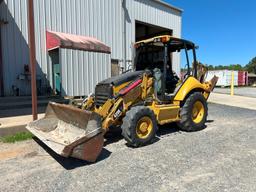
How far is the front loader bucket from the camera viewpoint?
3973mm

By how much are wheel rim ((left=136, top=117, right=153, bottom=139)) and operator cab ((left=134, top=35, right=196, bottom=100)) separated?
3.09ft

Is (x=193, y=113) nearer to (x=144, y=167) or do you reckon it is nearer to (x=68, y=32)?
(x=144, y=167)

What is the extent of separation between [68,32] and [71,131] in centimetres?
678

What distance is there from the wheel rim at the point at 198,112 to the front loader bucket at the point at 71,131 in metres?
3.26

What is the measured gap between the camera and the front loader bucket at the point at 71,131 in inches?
156

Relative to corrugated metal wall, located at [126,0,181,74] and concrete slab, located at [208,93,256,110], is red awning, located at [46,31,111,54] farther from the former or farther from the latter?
concrete slab, located at [208,93,256,110]

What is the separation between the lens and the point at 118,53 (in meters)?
12.9

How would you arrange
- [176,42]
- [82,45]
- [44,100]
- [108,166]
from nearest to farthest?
[108,166], [176,42], [44,100], [82,45]

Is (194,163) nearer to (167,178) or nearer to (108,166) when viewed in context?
(167,178)

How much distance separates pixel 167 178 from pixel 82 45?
24.4 ft

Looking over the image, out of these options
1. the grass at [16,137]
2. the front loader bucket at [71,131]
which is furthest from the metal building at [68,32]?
the grass at [16,137]

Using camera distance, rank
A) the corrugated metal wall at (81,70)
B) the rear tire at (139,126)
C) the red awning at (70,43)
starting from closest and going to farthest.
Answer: the rear tire at (139,126) → the red awning at (70,43) → the corrugated metal wall at (81,70)

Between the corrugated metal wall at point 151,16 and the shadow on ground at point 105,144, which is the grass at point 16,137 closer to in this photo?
the shadow on ground at point 105,144

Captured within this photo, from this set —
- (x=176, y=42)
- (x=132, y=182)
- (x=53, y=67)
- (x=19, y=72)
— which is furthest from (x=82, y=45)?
(x=132, y=182)
